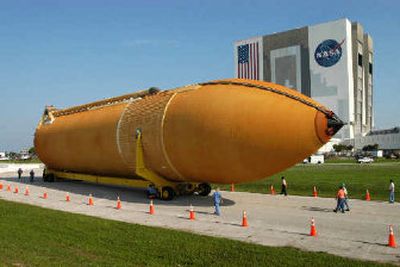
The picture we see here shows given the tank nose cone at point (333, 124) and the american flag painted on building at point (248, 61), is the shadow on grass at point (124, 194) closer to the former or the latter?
the tank nose cone at point (333, 124)

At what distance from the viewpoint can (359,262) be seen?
10883 millimetres

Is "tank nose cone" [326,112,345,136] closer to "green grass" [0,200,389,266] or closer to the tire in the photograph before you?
"green grass" [0,200,389,266]

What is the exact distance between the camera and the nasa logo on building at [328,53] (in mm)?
141750

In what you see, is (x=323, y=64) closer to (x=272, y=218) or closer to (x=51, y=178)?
(x=51, y=178)

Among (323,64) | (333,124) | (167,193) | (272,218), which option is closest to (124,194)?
(167,193)

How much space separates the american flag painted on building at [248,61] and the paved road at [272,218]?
130 meters

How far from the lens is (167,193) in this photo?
77.9 feet

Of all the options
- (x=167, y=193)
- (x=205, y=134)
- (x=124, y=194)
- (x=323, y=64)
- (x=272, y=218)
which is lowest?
(x=124, y=194)

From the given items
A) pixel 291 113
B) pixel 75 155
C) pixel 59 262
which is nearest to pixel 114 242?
pixel 59 262

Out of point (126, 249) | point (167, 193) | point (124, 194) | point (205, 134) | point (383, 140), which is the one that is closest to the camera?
point (126, 249)

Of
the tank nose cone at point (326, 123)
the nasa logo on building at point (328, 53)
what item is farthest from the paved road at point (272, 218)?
the nasa logo on building at point (328, 53)

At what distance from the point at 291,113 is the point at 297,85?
135 meters

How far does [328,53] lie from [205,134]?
133m

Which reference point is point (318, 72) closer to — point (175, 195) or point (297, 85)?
point (297, 85)
